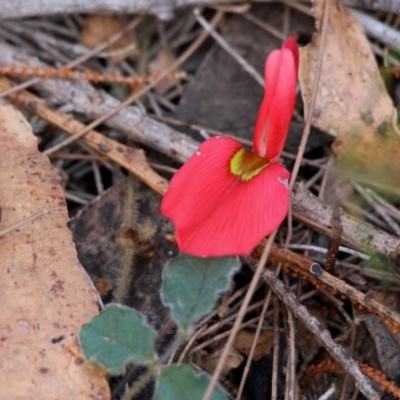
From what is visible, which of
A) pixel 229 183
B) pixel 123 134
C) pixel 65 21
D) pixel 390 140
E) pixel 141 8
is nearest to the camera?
pixel 229 183

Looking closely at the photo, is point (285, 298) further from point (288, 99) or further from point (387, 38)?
point (387, 38)

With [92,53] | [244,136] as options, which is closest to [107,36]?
[92,53]

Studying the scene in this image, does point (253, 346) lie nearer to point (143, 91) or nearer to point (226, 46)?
point (143, 91)

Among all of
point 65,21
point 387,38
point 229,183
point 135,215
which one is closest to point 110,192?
point 135,215

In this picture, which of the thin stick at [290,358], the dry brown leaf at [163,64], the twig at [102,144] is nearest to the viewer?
the thin stick at [290,358]

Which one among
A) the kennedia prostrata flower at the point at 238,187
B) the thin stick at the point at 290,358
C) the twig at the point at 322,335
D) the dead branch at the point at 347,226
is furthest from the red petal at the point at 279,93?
the thin stick at the point at 290,358

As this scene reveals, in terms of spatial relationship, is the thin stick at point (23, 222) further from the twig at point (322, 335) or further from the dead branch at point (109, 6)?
the dead branch at point (109, 6)

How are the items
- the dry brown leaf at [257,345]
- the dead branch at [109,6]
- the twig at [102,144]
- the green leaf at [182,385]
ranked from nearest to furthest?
the green leaf at [182,385], the dry brown leaf at [257,345], the twig at [102,144], the dead branch at [109,6]

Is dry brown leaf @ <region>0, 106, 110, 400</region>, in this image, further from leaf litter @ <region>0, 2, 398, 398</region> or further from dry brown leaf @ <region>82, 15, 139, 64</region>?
dry brown leaf @ <region>82, 15, 139, 64</region>
